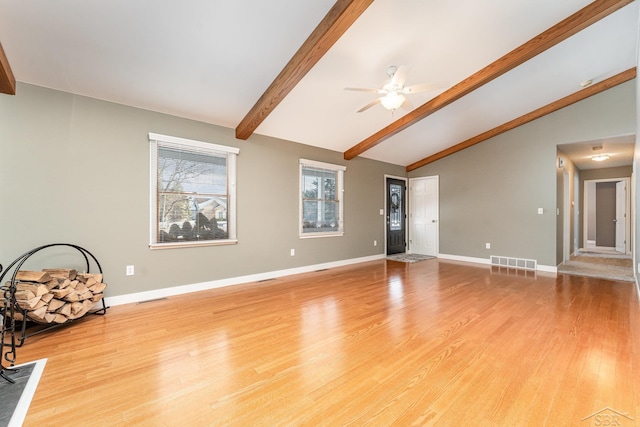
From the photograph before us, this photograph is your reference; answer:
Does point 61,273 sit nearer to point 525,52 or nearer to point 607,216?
point 525,52

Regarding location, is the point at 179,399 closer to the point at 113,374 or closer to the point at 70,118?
the point at 113,374

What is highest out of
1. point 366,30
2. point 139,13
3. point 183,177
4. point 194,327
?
point 366,30

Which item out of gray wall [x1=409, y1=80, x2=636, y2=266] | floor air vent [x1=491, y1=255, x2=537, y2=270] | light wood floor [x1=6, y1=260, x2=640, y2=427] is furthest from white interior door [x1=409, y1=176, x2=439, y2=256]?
light wood floor [x1=6, y1=260, x2=640, y2=427]

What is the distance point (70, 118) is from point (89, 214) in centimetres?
110

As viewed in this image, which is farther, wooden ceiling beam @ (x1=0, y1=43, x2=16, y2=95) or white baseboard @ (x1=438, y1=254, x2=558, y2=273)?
white baseboard @ (x1=438, y1=254, x2=558, y2=273)

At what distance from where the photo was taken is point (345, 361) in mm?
2021

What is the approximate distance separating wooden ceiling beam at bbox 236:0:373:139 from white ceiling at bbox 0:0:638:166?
9 centimetres

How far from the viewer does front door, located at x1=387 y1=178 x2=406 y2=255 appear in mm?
6984

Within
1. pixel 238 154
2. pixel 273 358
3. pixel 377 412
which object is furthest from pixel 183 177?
pixel 377 412

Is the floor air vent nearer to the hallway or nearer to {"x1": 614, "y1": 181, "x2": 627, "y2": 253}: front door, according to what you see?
the hallway

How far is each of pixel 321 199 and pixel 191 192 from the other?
2493 millimetres

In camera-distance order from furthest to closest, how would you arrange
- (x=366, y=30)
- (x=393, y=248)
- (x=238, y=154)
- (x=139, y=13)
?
(x=393, y=248) < (x=238, y=154) < (x=366, y=30) < (x=139, y=13)

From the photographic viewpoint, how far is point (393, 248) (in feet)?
23.3

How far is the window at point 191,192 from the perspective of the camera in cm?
360
